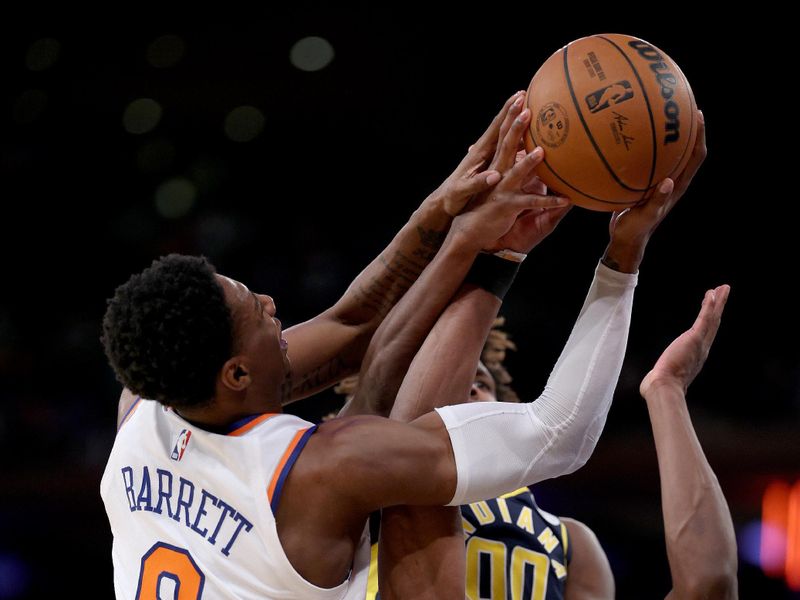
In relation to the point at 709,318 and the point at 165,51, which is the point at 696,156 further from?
the point at 165,51

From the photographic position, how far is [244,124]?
8180mm

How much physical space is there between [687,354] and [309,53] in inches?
272

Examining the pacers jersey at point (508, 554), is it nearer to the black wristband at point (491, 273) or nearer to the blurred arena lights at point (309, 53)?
the black wristband at point (491, 273)

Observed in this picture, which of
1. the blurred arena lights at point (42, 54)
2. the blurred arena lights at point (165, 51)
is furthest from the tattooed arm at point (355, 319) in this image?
the blurred arena lights at point (42, 54)

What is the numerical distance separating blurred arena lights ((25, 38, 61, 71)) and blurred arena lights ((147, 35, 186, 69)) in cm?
73

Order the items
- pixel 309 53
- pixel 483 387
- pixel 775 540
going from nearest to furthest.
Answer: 1. pixel 483 387
2. pixel 775 540
3. pixel 309 53

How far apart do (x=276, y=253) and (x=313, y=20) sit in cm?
221

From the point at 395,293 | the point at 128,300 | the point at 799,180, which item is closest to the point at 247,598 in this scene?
the point at 128,300

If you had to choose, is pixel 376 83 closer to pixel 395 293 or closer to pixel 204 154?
pixel 204 154

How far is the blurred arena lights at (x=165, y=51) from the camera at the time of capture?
26.6 feet

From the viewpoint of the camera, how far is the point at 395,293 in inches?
99.3

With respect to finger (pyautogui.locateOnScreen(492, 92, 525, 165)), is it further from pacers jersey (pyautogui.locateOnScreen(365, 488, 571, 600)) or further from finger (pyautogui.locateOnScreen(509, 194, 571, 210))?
pacers jersey (pyautogui.locateOnScreen(365, 488, 571, 600))

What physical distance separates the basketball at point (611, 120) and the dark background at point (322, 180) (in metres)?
4.43

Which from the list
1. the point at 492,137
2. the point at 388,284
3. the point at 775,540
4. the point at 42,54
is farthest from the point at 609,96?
the point at 42,54
